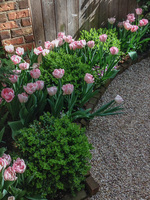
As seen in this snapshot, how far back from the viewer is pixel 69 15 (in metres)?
3.28

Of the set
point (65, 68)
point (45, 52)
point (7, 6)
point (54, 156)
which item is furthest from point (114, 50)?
point (54, 156)

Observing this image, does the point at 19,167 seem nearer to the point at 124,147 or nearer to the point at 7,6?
the point at 124,147

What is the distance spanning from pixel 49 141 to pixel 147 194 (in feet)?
3.41

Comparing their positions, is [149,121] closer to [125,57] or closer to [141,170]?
[141,170]

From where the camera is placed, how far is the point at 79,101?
2527 millimetres

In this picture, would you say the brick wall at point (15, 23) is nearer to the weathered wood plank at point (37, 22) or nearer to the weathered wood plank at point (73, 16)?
the weathered wood plank at point (37, 22)

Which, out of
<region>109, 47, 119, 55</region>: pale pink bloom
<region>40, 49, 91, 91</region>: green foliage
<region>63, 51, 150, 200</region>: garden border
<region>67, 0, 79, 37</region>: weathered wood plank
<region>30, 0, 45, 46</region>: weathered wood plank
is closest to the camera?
<region>63, 51, 150, 200</region>: garden border

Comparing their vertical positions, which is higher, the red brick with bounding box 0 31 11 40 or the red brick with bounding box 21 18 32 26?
the red brick with bounding box 21 18 32 26

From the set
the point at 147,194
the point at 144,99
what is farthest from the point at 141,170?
the point at 144,99

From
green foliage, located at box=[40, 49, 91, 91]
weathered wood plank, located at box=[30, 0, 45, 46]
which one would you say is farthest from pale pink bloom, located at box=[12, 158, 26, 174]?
weathered wood plank, located at box=[30, 0, 45, 46]

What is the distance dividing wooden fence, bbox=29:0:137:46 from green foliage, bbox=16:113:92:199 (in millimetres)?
1672

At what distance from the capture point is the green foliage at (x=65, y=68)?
247 centimetres

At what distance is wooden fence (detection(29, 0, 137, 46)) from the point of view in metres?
2.98

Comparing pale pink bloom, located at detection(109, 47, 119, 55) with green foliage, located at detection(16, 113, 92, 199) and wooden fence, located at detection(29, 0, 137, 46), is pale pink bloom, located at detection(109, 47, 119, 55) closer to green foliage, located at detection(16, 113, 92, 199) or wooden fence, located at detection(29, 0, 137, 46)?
wooden fence, located at detection(29, 0, 137, 46)
